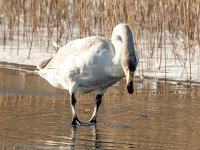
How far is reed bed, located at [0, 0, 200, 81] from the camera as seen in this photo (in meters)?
14.4

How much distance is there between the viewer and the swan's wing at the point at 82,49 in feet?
28.9

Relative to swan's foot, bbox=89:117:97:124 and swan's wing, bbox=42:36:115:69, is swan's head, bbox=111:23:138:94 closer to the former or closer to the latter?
swan's wing, bbox=42:36:115:69

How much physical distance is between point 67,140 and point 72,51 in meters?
1.76

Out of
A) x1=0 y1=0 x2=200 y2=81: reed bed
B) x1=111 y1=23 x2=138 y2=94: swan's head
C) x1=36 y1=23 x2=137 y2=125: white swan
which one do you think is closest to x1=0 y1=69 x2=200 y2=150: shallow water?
x1=36 y1=23 x2=137 y2=125: white swan

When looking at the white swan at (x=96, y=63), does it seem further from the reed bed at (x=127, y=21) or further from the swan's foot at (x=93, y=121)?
the reed bed at (x=127, y=21)

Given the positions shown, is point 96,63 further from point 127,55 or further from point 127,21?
point 127,21

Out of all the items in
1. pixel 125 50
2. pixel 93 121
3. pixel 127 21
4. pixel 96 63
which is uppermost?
pixel 127 21

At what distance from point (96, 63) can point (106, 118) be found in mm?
935

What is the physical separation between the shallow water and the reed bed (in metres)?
1.93

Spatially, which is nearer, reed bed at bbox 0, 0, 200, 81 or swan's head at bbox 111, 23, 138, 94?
swan's head at bbox 111, 23, 138, 94

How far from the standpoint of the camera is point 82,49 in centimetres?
905

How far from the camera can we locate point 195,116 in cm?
954

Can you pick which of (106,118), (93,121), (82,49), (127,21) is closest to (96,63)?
(82,49)

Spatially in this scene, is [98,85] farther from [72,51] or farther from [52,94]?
[52,94]
